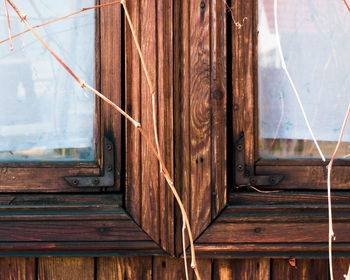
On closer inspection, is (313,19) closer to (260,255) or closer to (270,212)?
(270,212)

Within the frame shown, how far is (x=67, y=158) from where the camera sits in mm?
1319

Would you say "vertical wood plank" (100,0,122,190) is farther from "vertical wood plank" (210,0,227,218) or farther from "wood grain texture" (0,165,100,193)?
"vertical wood plank" (210,0,227,218)

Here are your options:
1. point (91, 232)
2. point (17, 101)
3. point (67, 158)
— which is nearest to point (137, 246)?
point (91, 232)

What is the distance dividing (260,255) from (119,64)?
0.71m

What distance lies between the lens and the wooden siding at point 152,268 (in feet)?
4.12

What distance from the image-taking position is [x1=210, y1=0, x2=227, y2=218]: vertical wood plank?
1229mm

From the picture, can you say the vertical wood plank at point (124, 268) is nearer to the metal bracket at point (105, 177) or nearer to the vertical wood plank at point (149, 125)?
the vertical wood plank at point (149, 125)

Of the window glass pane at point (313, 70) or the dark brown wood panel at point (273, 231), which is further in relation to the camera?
the window glass pane at point (313, 70)

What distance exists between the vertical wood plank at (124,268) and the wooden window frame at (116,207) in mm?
41

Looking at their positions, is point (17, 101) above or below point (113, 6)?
below

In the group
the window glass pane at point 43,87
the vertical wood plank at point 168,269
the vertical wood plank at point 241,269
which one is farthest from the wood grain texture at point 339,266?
the window glass pane at point 43,87

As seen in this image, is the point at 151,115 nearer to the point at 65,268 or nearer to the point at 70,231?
the point at 70,231

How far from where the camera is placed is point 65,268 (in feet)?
4.15

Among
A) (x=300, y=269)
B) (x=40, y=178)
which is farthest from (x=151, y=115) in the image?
(x=300, y=269)
